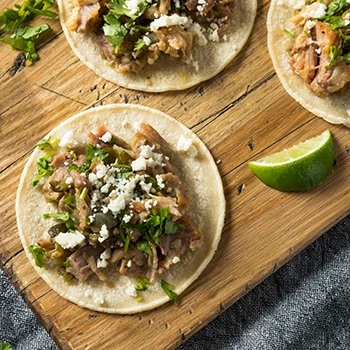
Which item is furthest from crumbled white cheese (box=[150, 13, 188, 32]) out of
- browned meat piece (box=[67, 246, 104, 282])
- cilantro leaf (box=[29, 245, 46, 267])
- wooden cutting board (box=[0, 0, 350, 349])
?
cilantro leaf (box=[29, 245, 46, 267])

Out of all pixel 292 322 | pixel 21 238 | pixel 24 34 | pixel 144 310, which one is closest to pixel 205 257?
pixel 144 310

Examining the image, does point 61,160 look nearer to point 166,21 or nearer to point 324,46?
point 166,21

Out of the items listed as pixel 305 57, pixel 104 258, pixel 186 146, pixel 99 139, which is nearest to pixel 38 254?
pixel 104 258

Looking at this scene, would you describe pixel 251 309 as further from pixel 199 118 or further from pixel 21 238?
pixel 21 238

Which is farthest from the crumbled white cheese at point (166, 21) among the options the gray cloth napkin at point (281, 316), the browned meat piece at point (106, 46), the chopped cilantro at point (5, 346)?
the chopped cilantro at point (5, 346)

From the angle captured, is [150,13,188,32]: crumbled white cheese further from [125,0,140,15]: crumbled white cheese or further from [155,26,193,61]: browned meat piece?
[125,0,140,15]: crumbled white cheese
